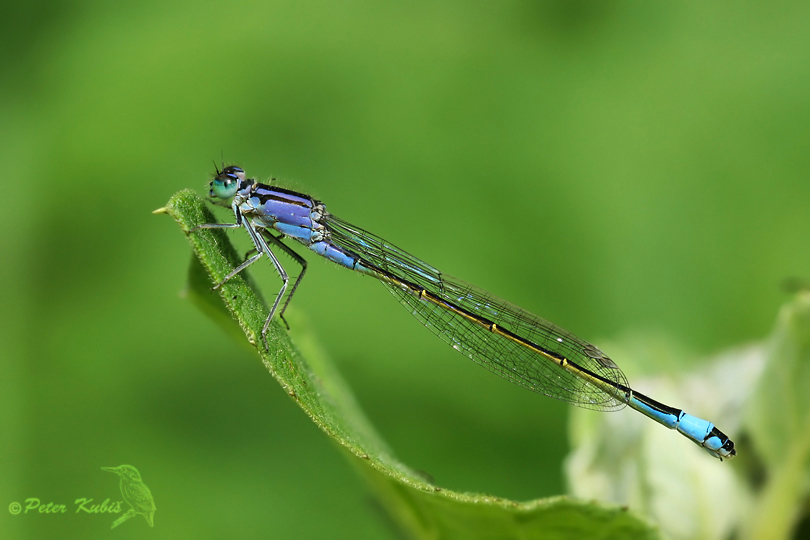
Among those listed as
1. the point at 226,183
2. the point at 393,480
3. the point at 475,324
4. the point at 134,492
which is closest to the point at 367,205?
the point at 475,324

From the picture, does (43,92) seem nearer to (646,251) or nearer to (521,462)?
(521,462)

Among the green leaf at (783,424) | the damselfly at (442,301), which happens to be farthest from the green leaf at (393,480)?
the damselfly at (442,301)

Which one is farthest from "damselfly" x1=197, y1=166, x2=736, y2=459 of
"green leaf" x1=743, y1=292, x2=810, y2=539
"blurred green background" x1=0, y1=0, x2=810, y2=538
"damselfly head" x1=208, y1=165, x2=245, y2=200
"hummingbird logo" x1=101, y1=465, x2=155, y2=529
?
"hummingbird logo" x1=101, y1=465, x2=155, y2=529

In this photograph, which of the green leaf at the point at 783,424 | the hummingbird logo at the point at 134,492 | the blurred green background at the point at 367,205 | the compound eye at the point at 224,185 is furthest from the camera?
the blurred green background at the point at 367,205

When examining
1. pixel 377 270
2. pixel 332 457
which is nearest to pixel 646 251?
pixel 377 270

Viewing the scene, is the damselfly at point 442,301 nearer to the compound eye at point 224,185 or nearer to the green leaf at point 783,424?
the compound eye at point 224,185

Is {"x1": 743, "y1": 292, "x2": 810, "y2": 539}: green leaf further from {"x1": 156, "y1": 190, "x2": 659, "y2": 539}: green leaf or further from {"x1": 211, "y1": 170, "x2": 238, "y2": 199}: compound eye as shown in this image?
{"x1": 211, "y1": 170, "x2": 238, "y2": 199}: compound eye
